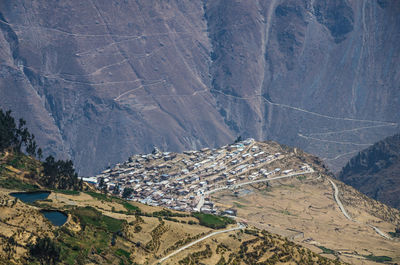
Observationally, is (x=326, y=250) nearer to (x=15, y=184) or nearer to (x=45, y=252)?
(x=15, y=184)

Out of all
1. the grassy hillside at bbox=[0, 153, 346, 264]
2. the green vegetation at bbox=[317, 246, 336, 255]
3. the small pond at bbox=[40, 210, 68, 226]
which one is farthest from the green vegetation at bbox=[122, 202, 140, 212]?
the green vegetation at bbox=[317, 246, 336, 255]

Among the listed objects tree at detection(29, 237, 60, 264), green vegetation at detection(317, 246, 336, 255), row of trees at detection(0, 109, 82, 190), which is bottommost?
green vegetation at detection(317, 246, 336, 255)

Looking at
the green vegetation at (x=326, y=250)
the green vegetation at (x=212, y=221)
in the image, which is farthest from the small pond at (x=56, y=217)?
the green vegetation at (x=326, y=250)

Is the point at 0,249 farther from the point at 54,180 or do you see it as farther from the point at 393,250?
the point at 393,250

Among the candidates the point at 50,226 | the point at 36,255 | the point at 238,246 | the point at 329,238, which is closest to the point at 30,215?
the point at 50,226

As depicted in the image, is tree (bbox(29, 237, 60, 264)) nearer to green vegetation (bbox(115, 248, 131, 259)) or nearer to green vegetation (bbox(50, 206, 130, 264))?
green vegetation (bbox(50, 206, 130, 264))

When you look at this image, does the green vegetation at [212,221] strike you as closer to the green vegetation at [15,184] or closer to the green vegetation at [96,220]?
the green vegetation at [96,220]

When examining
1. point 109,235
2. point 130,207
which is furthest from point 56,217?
point 130,207
